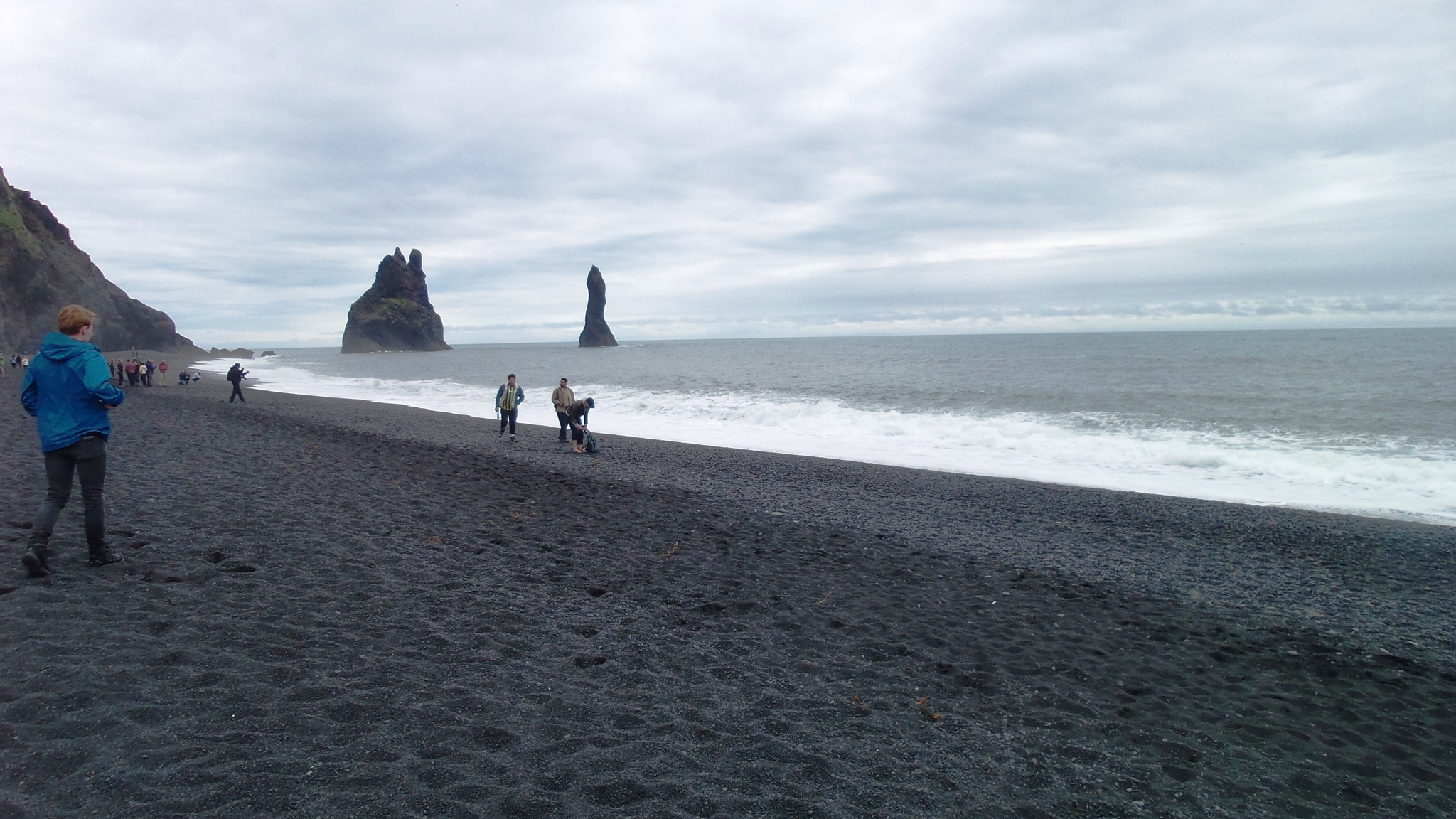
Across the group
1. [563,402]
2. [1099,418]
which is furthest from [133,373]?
[1099,418]

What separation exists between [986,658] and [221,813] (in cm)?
438

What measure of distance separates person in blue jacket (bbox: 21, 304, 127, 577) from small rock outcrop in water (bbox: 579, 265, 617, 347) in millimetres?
155153

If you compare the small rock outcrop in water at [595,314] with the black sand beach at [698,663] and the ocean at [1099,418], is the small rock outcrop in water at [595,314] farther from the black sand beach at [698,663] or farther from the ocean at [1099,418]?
the black sand beach at [698,663]

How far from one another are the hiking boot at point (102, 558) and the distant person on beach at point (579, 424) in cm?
951

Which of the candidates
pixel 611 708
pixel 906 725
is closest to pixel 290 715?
pixel 611 708

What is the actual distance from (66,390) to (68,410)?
→ 0.13 meters

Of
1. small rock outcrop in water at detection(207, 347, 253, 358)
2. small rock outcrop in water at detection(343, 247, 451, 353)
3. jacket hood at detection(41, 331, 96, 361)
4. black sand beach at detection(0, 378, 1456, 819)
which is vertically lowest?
black sand beach at detection(0, 378, 1456, 819)

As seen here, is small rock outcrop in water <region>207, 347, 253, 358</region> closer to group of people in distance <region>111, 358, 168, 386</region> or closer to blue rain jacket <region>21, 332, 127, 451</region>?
group of people in distance <region>111, 358, 168, 386</region>

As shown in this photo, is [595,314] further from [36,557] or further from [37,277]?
[36,557]

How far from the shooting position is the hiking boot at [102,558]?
521 centimetres

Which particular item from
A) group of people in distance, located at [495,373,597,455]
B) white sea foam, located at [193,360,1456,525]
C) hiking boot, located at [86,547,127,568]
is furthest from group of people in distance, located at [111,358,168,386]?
hiking boot, located at [86,547,127,568]

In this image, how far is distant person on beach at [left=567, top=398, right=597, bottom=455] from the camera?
1477 cm

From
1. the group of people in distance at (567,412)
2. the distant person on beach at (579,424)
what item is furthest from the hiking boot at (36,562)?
the distant person on beach at (579,424)

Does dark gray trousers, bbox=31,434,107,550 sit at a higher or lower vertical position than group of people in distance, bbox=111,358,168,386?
lower
